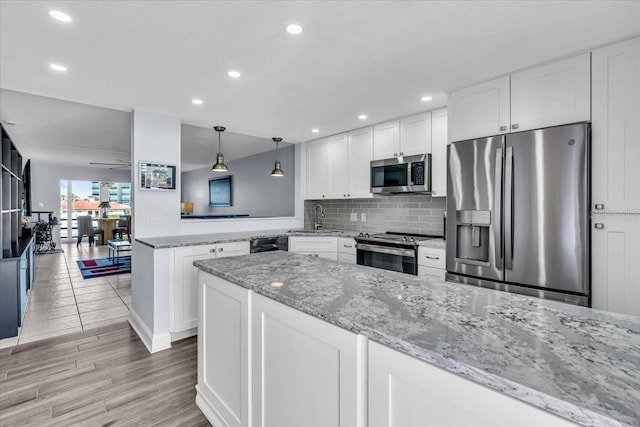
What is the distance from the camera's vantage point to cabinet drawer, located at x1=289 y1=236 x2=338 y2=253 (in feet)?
13.6

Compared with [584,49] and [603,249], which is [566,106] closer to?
[584,49]

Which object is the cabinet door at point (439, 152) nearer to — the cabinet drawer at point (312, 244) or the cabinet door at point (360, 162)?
the cabinet door at point (360, 162)

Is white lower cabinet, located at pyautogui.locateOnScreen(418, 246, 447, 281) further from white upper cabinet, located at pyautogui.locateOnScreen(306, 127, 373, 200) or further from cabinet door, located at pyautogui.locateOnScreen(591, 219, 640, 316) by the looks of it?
white upper cabinet, located at pyautogui.locateOnScreen(306, 127, 373, 200)

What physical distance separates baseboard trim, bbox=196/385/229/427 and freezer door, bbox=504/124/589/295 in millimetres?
2222

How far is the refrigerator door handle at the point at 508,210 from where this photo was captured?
7.94ft

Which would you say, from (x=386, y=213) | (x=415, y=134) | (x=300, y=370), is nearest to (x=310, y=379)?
(x=300, y=370)

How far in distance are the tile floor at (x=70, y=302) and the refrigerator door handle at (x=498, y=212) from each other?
3951mm

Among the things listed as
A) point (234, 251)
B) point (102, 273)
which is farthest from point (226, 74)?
point (102, 273)

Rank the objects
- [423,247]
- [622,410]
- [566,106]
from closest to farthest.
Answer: [622,410]
[566,106]
[423,247]

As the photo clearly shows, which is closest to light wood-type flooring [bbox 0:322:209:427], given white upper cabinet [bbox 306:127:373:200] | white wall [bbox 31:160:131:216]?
white upper cabinet [bbox 306:127:373:200]

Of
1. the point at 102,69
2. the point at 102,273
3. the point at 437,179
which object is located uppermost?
the point at 102,69

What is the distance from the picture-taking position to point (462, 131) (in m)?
2.77

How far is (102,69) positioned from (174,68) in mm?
549

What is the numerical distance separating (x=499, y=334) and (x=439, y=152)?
275 cm
